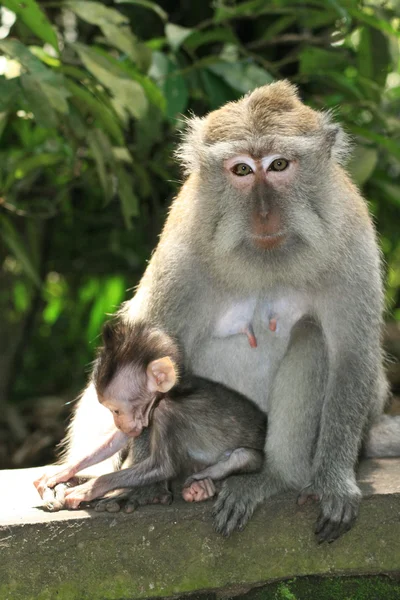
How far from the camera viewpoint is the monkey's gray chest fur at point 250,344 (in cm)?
483

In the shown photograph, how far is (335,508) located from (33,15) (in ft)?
9.03


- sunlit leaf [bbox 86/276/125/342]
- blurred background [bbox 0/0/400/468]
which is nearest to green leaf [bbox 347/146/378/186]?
blurred background [bbox 0/0/400/468]

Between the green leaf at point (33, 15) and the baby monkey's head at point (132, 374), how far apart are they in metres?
1.53

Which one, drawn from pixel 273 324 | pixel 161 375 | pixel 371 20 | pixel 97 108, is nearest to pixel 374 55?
pixel 371 20

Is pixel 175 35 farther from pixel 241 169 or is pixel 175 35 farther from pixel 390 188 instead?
pixel 390 188

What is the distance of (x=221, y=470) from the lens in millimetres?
4621

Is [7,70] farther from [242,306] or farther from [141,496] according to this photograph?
[141,496]

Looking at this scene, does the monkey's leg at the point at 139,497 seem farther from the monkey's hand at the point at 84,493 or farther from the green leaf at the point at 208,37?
the green leaf at the point at 208,37

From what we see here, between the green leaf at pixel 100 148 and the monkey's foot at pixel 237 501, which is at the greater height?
the green leaf at pixel 100 148

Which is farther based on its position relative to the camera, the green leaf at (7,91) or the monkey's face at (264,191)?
the green leaf at (7,91)

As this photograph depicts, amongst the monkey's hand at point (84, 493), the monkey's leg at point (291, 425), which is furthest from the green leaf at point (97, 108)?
the monkey's hand at point (84, 493)

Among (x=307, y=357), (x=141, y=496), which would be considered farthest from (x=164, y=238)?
(x=141, y=496)

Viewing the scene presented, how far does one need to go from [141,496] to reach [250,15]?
3465 mm

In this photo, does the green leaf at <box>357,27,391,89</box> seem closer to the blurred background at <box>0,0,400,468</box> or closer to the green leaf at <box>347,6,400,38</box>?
the blurred background at <box>0,0,400,468</box>
